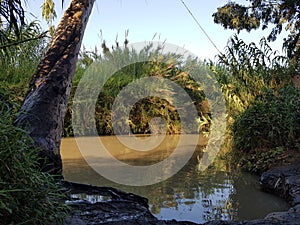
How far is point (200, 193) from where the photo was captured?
221cm

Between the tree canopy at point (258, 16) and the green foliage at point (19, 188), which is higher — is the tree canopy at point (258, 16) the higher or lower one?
the higher one

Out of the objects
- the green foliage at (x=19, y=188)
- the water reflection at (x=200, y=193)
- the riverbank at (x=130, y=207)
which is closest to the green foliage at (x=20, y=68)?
the water reflection at (x=200, y=193)

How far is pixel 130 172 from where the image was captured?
2779 millimetres

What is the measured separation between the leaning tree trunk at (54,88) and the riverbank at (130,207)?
305mm

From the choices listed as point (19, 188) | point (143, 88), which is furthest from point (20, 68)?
point (19, 188)

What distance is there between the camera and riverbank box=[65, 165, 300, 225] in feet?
4.90

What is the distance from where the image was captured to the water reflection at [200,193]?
1840mm

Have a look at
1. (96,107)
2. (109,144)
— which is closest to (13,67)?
(96,107)

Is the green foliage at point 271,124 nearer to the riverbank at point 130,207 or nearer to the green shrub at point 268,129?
the green shrub at point 268,129

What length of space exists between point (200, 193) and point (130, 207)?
645 millimetres

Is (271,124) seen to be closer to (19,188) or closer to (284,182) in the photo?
(284,182)

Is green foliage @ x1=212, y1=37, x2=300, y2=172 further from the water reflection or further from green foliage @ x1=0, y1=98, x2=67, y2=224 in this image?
green foliage @ x1=0, y1=98, x2=67, y2=224

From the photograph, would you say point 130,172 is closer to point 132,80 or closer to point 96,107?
point 96,107

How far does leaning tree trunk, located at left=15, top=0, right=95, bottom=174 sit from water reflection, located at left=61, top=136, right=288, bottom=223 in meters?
0.55
